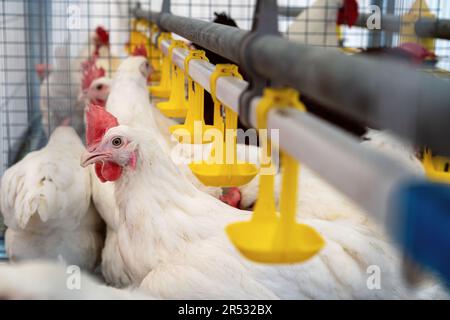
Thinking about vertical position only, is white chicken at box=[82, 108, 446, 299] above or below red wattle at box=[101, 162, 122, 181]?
below

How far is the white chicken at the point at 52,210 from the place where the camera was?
2.04 metres

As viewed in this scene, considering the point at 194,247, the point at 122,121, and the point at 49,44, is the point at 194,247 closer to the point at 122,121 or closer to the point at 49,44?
the point at 122,121

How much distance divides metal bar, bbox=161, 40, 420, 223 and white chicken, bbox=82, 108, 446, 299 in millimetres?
874

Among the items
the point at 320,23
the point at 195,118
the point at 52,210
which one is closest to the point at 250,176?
the point at 195,118

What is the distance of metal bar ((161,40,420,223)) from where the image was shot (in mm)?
521

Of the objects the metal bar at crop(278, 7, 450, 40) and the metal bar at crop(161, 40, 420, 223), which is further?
the metal bar at crop(278, 7, 450, 40)

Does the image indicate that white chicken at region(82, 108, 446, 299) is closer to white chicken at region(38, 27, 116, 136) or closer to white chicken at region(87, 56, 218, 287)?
white chicken at region(87, 56, 218, 287)

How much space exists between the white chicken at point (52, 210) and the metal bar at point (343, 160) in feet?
4.71

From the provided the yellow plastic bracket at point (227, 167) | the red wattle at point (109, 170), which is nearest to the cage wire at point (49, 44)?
the red wattle at point (109, 170)

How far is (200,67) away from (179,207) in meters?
0.55

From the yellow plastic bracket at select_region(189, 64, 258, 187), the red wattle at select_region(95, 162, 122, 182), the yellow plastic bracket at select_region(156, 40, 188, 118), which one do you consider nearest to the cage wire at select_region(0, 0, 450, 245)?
the yellow plastic bracket at select_region(156, 40, 188, 118)

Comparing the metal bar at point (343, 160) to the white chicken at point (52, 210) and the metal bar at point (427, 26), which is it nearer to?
the metal bar at point (427, 26)
